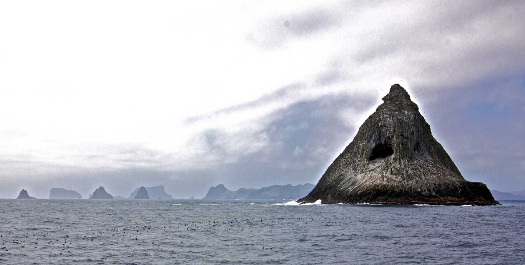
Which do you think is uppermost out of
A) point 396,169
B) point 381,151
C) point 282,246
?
point 381,151

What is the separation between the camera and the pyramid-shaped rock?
5787 inches

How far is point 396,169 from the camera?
510 ft

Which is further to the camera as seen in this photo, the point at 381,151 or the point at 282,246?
the point at 381,151

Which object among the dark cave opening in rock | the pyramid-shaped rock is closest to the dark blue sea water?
the pyramid-shaped rock

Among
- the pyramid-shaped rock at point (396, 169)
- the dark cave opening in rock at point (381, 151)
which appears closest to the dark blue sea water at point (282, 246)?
the pyramid-shaped rock at point (396, 169)

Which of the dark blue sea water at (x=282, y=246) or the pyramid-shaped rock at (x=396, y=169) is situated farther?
the pyramid-shaped rock at (x=396, y=169)

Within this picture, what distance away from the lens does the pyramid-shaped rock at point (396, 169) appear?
147 metres

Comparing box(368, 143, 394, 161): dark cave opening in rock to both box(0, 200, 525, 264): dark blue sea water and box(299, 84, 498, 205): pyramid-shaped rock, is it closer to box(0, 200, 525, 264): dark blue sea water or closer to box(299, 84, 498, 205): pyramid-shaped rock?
box(299, 84, 498, 205): pyramid-shaped rock

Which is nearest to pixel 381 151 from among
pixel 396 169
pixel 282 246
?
pixel 396 169

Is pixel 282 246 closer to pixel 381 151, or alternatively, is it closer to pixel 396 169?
pixel 396 169

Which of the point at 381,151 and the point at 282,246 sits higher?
the point at 381,151

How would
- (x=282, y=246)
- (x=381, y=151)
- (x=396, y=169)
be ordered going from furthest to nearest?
1. (x=381, y=151)
2. (x=396, y=169)
3. (x=282, y=246)

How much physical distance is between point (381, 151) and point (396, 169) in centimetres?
1559

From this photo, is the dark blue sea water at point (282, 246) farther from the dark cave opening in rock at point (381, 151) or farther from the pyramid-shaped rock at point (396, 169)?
the dark cave opening in rock at point (381, 151)
